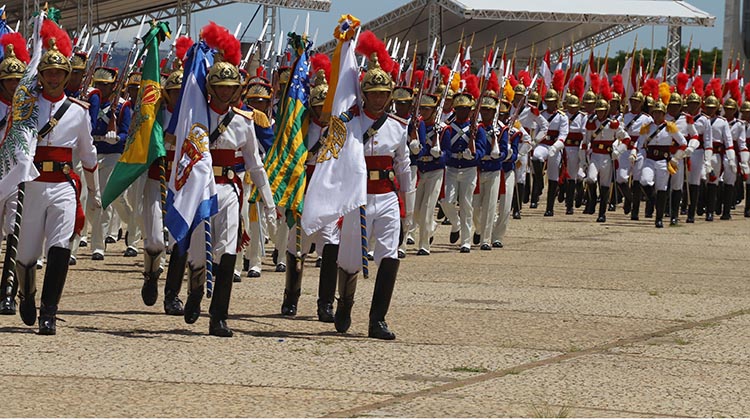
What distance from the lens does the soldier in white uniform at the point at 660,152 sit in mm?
23844

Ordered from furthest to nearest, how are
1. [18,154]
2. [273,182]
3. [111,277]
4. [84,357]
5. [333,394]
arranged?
[111,277]
[273,182]
[18,154]
[84,357]
[333,394]

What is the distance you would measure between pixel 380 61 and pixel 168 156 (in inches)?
84.5

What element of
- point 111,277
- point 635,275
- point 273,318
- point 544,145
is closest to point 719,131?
point 544,145

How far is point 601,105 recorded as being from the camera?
25875mm

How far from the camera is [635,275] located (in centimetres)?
1587

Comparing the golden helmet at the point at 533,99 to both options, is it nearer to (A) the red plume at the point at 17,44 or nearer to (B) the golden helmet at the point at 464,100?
(B) the golden helmet at the point at 464,100

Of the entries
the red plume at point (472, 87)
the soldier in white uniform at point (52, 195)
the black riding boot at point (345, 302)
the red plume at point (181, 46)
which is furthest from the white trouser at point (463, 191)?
the soldier in white uniform at point (52, 195)

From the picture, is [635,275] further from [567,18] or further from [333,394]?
[567,18]

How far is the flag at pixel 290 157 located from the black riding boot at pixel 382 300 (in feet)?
6.15

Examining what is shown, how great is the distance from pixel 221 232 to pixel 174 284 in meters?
1.30

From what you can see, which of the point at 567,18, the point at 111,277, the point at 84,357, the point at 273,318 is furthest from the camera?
the point at 567,18

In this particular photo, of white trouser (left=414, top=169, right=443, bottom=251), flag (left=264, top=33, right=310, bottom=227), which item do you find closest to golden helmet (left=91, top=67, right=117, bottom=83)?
white trouser (left=414, top=169, right=443, bottom=251)

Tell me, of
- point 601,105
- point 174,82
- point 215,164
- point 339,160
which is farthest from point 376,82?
point 601,105

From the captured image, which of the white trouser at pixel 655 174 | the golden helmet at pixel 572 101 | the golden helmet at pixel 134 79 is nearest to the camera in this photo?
the golden helmet at pixel 134 79
